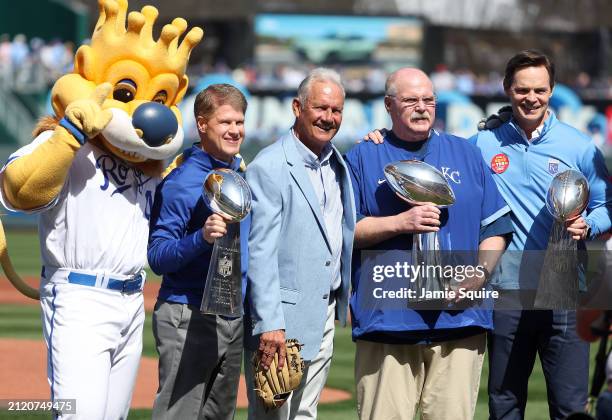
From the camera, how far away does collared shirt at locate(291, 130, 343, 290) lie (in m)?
5.33

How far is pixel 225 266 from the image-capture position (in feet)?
16.5

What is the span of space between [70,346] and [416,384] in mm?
1627

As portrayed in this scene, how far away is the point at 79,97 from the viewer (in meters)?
5.09

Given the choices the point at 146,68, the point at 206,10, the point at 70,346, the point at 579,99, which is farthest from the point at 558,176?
the point at 206,10

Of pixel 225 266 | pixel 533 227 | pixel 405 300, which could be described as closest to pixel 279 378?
pixel 225 266

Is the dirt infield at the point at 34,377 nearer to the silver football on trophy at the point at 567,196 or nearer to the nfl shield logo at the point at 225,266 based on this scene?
the nfl shield logo at the point at 225,266

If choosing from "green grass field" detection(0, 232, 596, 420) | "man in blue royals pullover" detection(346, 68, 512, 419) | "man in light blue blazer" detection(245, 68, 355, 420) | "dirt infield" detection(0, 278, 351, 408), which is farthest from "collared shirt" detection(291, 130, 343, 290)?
"dirt infield" detection(0, 278, 351, 408)

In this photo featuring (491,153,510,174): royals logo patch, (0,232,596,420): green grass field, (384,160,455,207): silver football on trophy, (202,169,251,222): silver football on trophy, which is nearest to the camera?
(202,169,251,222): silver football on trophy

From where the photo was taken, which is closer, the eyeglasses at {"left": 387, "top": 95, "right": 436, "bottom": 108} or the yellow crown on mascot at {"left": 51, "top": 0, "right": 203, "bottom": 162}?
the yellow crown on mascot at {"left": 51, "top": 0, "right": 203, "bottom": 162}

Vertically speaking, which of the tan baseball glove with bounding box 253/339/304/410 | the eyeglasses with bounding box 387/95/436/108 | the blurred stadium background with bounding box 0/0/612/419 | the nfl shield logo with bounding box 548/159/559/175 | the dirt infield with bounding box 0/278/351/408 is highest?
the blurred stadium background with bounding box 0/0/612/419

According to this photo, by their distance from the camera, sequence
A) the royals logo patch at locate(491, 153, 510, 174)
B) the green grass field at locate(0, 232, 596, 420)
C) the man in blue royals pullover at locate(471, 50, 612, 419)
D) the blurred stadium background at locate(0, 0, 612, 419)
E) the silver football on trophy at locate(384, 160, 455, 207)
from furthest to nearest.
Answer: the blurred stadium background at locate(0, 0, 612, 419) → the green grass field at locate(0, 232, 596, 420) → the royals logo patch at locate(491, 153, 510, 174) → the man in blue royals pullover at locate(471, 50, 612, 419) → the silver football on trophy at locate(384, 160, 455, 207)

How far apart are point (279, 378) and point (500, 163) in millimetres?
1634

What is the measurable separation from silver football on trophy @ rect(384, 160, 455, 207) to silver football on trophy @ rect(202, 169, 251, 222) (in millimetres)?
680

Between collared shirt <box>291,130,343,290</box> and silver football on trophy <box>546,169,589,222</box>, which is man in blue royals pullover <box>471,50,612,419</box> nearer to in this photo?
silver football on trophy <box>546,169,589,222</box>
